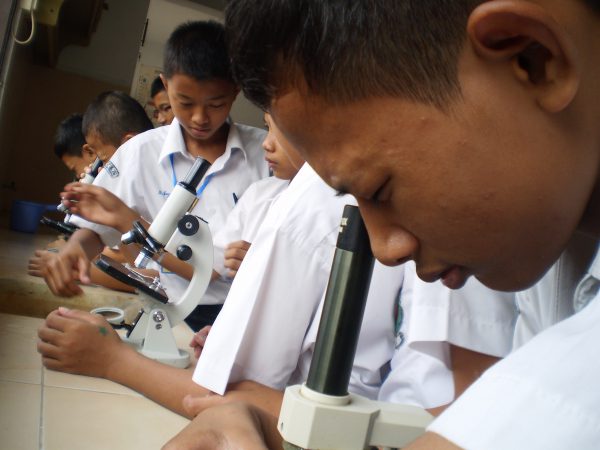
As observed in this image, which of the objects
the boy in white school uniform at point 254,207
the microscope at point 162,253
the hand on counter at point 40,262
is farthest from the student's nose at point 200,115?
the microscope at point 162,253

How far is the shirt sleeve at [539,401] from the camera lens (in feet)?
1.08

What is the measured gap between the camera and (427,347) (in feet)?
2.87

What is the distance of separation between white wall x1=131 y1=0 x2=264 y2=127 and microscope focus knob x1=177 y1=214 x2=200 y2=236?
3.44m

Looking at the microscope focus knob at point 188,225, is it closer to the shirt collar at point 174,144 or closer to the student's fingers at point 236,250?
the student's fingers at point 236,250

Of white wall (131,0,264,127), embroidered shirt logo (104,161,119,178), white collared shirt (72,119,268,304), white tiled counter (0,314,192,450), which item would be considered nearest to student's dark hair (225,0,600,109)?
white tiled counter (0,314,192,450)

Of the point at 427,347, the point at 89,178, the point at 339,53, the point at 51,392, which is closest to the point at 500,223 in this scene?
the point at 339,53

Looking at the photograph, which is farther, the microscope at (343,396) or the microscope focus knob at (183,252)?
the microscope focus knob at (183,252)

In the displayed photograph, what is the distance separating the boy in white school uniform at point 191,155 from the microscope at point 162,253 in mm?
475

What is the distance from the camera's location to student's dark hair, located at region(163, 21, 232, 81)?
2023 mm

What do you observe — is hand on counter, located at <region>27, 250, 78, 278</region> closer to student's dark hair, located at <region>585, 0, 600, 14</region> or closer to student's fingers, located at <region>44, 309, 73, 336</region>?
student's fingers, located at <region>44, 309, 73, 336</region>

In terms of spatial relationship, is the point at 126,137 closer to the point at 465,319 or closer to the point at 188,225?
the point at 188,225

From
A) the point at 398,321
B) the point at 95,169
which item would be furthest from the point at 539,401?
the point at 95,169

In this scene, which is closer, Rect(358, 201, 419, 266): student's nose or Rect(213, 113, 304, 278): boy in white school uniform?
Rect(358, 201, 419, 266): student's nose

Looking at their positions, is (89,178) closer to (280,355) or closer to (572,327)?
(280,355)
